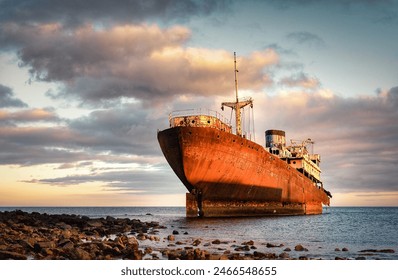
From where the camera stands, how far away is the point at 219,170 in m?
38.5

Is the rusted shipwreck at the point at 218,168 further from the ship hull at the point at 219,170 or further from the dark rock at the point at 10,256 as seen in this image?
the dark rock at the point at 10,256

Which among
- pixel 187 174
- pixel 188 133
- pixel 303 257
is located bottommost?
pixel 303 257

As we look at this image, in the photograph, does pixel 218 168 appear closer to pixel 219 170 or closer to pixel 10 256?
pixel 219 170

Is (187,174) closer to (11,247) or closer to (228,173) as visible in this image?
(228,173)

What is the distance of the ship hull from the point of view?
37.6 metres

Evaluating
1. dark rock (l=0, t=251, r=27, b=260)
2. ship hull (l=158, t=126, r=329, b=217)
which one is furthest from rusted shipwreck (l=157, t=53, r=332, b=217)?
dark rock (l=0, t=251, r=27, b=260)

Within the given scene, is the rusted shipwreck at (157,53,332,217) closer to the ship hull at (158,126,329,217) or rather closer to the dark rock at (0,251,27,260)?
the ship hull at (158,126,329,217)

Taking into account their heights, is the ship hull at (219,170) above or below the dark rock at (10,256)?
above

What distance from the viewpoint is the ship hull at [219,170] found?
37.6 meters

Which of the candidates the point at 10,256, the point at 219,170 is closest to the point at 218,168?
the point at 219,170

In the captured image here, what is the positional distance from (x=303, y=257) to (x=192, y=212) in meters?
23.7

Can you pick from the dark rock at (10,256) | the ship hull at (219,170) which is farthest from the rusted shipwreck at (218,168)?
the dark rock at (10,256)

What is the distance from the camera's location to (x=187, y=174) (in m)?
38.4
